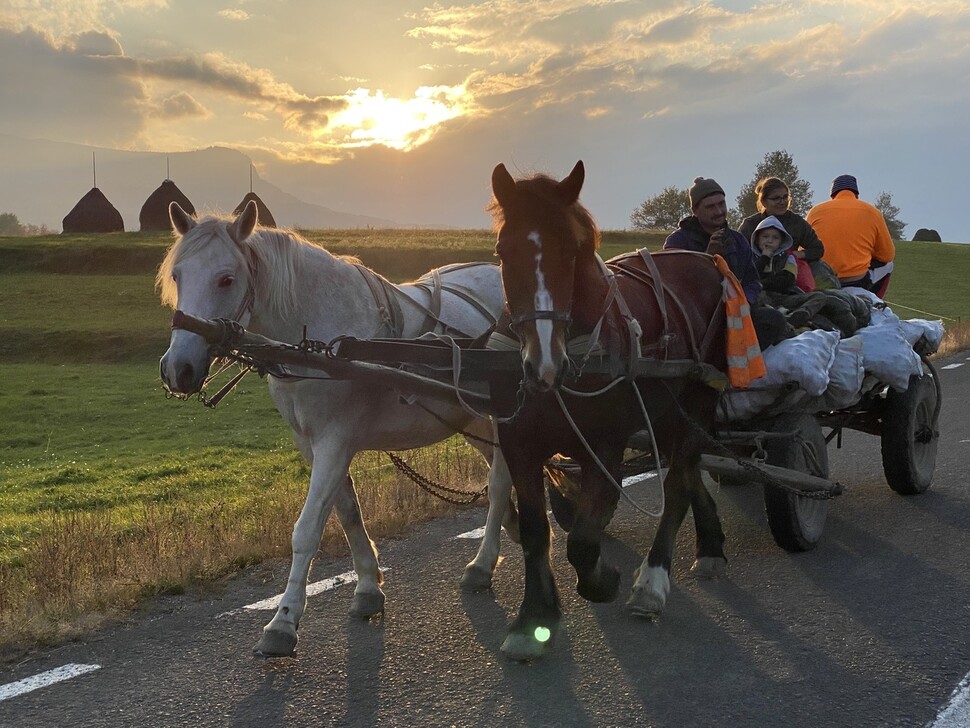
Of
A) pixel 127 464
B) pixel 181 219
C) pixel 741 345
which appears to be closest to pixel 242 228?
pixel 181 219

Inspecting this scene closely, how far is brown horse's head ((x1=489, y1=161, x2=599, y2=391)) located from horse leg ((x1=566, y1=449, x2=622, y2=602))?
830mm

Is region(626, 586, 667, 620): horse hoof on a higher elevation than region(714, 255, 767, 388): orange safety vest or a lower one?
lower

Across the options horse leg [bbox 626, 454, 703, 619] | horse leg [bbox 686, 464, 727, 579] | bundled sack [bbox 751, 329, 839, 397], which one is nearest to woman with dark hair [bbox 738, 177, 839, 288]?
bundled sack [bbox 751, 329, 839, 397]

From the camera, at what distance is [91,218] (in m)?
76.0

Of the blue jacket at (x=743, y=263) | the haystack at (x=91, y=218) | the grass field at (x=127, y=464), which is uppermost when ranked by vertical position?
the haystack at (x=91, y=218)

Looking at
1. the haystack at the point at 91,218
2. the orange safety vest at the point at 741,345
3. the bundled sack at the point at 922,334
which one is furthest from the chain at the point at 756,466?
the haystack at the point at 91,218

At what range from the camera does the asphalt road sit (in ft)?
12.4

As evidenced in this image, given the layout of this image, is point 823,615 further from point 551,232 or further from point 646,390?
point 551,232

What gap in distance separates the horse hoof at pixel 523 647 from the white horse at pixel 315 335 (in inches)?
36.8

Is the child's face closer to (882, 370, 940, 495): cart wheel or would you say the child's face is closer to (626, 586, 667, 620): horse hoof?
(882, 370, 940, 495): cart wheel

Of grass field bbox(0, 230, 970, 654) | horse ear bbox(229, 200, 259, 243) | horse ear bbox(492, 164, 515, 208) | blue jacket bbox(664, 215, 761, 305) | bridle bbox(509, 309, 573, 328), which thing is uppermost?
horse ear bbox(492, 164, 515, 208)

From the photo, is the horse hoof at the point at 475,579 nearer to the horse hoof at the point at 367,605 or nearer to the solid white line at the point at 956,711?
the horse hoof at the point at 367,605

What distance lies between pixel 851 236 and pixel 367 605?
547 centimetres

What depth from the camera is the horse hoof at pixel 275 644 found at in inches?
171
